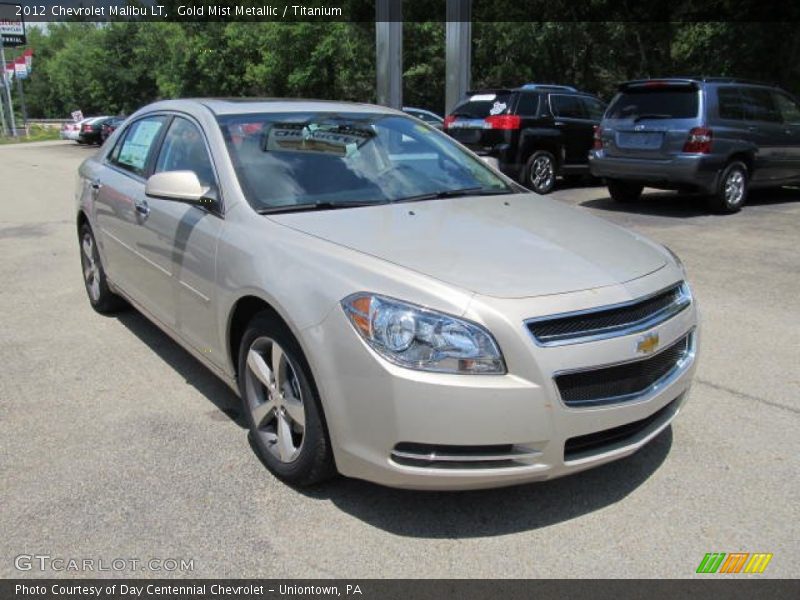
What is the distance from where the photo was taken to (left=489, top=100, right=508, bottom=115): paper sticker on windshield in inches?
477

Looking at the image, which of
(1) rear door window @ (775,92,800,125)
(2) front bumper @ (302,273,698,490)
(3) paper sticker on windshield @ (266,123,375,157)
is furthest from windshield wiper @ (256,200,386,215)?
(1) rear door window @ (775,92,800,125)

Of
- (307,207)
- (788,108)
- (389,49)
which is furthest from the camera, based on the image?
(389,49)

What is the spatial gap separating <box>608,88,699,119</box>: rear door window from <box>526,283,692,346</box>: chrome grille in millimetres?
7686

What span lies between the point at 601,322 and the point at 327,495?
1.35 meters

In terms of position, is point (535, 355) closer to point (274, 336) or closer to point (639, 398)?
point (639, 398)

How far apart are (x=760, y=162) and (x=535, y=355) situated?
30.9 ft

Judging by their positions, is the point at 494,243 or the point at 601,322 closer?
the point at 601,322

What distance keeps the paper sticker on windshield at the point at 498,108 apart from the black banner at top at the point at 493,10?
31.0 feet

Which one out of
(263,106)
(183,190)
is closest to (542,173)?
(263,106)

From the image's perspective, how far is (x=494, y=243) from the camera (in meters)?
3.10

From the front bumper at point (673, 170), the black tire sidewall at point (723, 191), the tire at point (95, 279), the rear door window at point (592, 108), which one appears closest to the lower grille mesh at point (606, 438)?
the tire at point (95, 279)

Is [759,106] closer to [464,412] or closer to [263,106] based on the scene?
[263,106]

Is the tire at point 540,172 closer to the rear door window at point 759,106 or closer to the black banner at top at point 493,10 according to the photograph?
the rear door window at point 759,106
